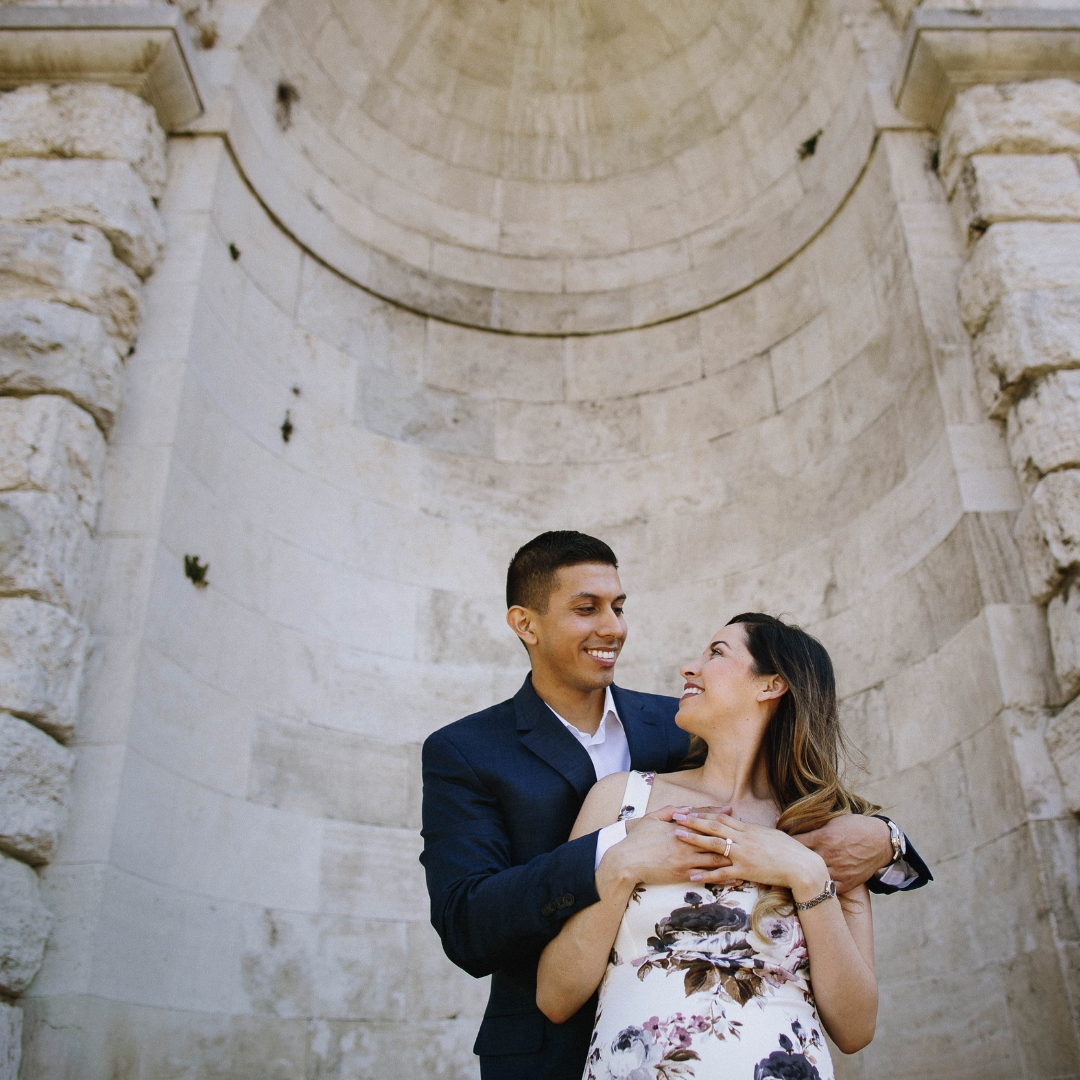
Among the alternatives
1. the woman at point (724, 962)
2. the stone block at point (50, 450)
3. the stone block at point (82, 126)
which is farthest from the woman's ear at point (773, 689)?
the stone block at point (82, 126)

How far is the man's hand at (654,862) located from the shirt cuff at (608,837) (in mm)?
17

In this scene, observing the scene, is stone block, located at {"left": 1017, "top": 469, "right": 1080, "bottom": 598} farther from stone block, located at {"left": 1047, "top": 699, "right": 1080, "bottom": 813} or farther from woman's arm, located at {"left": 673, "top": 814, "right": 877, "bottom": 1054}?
woman's arm, located at {"left": 673, "top": 814, "right": 877, "bottom": 1054}

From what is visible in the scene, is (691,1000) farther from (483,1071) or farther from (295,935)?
(295,935)

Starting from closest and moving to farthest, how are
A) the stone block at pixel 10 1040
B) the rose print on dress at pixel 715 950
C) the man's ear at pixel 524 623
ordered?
the rose print on dress at pixel 715 950 → the man's ear at pixel 524 623 → the stone block at pixel 10 1040

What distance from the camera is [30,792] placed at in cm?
315

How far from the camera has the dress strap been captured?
2223 mm

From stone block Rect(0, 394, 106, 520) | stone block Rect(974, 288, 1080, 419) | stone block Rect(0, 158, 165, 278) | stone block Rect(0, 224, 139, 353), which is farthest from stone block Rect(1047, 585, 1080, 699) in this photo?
stone block Rect(0, 158, 165, 278)

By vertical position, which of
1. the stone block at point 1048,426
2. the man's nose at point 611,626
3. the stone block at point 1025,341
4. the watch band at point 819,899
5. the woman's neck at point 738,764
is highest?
the stone block at point 1025,341

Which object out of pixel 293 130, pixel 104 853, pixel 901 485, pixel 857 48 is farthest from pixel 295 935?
pixel 857 48

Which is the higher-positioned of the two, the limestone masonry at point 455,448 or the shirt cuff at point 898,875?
the limestone masonry at point 455,448

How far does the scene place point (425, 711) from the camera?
4.65 meters

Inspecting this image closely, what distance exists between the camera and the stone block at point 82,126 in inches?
165

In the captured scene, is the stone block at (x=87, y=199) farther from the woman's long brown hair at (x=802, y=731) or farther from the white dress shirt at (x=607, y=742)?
the woman's long brown hair at (x=802, y=731)

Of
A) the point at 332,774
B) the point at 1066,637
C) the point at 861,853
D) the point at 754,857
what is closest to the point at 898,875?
A: the point at 861,853
